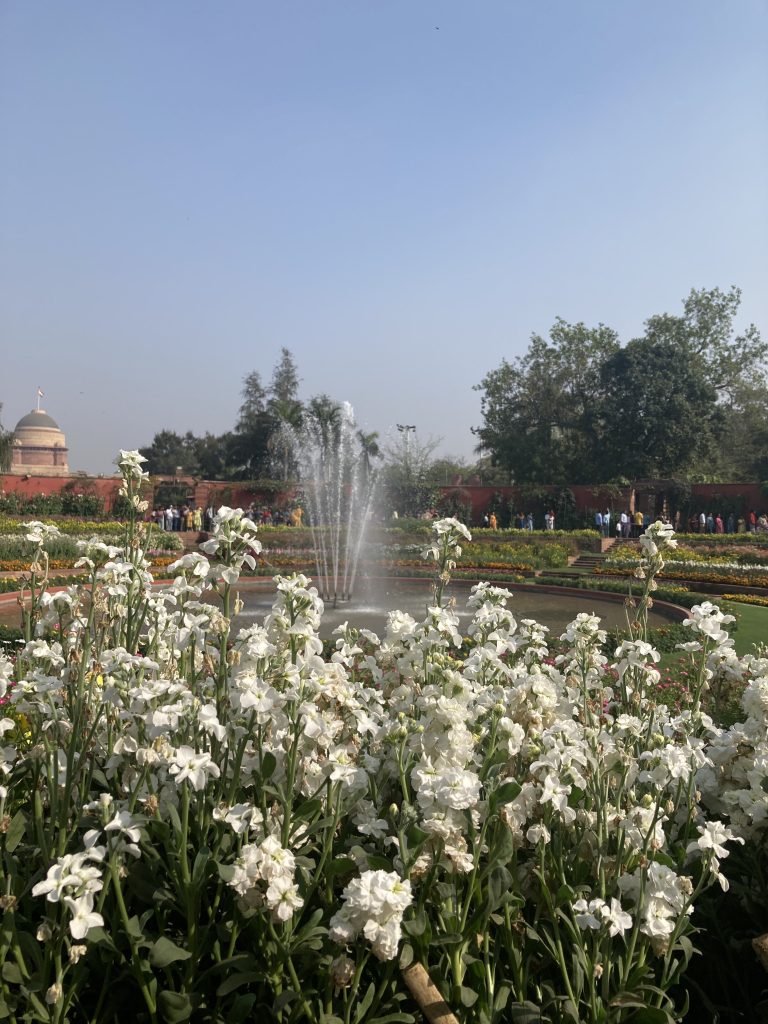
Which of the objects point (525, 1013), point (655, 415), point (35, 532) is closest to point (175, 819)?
point (525, 1013)

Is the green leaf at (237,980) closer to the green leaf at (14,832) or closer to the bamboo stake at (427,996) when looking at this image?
the bamboo stake at (427,996)

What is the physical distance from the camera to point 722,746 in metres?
2.25

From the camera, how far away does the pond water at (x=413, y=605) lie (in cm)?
1005

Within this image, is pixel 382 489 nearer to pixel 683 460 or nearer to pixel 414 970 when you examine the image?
pixel 683 460

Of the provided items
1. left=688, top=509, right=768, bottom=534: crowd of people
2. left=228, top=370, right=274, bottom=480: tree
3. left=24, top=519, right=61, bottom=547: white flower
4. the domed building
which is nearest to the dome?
the domed building

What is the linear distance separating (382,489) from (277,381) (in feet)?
60.2

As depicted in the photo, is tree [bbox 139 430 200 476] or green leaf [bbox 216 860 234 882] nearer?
green leaf [bbox 216 860 234 882]

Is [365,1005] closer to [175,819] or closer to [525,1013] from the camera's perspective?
[525,1013]

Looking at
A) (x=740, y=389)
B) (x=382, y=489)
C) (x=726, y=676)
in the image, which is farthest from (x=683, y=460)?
(x=726, y=676)

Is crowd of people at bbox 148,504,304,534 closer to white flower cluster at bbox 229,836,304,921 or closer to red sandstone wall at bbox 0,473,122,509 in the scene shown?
red sandstone wall at bbox 0,473,122,509

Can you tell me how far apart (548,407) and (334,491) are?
34.9 ft

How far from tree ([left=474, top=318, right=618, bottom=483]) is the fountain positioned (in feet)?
19.0

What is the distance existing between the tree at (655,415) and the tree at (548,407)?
1172 millimetres

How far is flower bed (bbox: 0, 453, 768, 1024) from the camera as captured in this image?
Answer: 1.60 m
